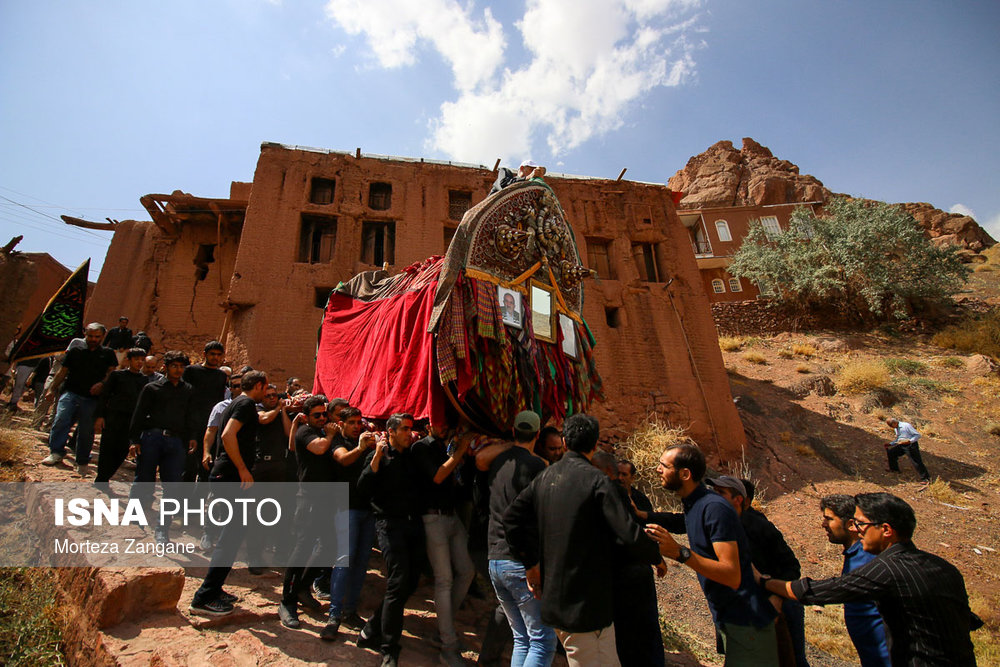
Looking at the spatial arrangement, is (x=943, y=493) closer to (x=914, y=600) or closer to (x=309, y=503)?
(x=914, y=600)

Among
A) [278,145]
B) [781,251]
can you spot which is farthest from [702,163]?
[278,145]

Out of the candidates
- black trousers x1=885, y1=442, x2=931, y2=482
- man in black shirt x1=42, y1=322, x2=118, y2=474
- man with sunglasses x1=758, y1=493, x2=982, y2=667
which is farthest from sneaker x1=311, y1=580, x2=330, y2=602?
black trousers x1=885, y1=442, x2=931, y2=482

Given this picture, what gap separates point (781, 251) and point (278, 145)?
21.0 m

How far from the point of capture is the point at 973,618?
100 inches

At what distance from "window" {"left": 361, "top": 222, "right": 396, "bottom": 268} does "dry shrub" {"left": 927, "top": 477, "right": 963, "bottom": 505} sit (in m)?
13.7

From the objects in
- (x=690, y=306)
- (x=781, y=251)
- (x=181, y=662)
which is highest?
(x=781, y=251)

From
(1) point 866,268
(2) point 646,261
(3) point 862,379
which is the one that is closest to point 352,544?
(2) point 646,261

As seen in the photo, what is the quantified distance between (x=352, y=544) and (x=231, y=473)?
121cm

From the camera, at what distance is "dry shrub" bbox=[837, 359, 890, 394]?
15.7m

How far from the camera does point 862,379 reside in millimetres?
15789

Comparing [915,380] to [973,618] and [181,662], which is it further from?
[181,662]

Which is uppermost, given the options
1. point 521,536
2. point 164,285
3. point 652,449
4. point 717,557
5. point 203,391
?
point 164,285

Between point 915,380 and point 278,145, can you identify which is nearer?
point 278,145

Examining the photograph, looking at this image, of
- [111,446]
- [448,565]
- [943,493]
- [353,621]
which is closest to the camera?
[448,565]
